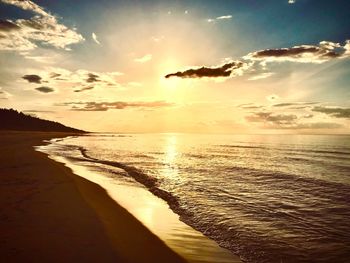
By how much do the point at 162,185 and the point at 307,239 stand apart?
34.3 feet

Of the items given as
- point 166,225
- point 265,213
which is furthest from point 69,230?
point 265,213

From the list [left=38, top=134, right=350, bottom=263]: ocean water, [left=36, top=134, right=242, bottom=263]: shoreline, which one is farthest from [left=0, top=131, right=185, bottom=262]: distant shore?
[left=38, top=134, right=350, bottom=263]: ocean water

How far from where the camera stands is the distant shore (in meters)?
7.20

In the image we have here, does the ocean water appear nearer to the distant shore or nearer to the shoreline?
the shoreline

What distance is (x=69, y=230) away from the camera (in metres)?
8.84

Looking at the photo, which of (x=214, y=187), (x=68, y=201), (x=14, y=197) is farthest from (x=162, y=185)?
(x=14, y=197)

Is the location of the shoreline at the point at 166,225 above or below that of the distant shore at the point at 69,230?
below

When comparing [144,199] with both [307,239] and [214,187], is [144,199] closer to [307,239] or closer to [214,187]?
[214,187]

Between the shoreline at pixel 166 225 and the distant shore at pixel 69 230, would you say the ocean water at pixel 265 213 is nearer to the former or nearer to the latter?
the shoreline at pixel 166 225

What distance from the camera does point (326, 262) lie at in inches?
318

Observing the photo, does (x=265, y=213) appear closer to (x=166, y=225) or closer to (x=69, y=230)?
(x=166, y=225)

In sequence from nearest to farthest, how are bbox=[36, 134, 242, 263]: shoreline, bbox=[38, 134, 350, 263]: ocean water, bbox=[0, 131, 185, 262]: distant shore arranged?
bbox=[0, 131, 185, 262]: distant shore
bbox=[36, 134, 242, 263]: shoreline
bbox=[38, 134, 350, 263]: ocean water

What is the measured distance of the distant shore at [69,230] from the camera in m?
7.20

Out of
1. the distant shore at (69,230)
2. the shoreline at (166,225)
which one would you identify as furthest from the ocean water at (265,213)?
the distant shore at (69,230)
